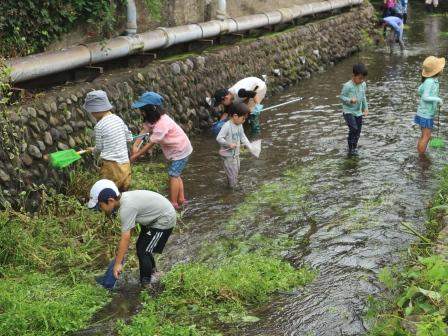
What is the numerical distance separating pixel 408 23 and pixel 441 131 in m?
18.1

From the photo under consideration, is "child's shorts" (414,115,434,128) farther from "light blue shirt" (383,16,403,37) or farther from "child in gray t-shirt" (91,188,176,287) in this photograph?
"light blue shirt" (383,16,403,37)

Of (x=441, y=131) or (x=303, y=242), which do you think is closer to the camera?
(x=303, y=242)

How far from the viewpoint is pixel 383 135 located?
13.0m

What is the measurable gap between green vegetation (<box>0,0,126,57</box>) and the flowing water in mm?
2995

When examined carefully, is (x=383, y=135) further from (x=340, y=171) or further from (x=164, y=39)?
(x=164, y=39)

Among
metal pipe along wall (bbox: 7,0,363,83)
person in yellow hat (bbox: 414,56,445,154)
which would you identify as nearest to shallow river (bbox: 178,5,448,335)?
person in yellow hat (bbox: 414,56,445,154)

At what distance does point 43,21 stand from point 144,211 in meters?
4.61

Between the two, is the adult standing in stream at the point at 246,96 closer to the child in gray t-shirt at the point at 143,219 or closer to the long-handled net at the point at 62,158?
the long-handled net at the point at 62,158

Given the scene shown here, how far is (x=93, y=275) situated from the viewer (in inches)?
283

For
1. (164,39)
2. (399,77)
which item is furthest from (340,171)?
(399,77)

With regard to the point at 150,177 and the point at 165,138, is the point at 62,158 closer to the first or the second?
the point at 165,138

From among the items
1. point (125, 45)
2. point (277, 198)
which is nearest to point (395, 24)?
point (125, 45)

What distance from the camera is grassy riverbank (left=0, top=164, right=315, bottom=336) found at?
6.02m

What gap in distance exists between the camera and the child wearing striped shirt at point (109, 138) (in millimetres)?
8328
